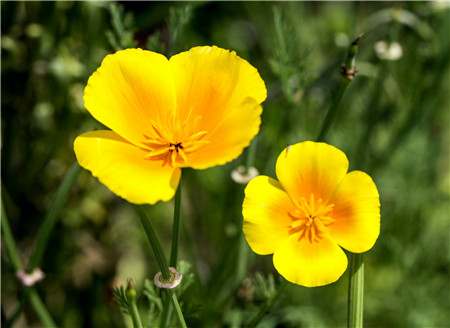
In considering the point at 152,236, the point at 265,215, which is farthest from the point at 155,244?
the point at 265,215

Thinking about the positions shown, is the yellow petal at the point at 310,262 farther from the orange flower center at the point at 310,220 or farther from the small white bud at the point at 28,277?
the small white bud at the point at 28,277

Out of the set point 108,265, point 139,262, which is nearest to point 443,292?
point 139,262

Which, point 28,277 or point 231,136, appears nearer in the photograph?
point 231,136

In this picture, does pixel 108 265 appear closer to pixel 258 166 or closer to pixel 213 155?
pixel 258 166

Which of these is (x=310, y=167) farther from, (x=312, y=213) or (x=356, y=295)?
(x=356, y=295)

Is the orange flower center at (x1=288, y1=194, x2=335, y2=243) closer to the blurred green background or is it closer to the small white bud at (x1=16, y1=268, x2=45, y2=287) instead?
the blurred green background

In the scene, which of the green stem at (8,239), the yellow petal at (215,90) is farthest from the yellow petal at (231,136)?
the green stem at (8,239)
